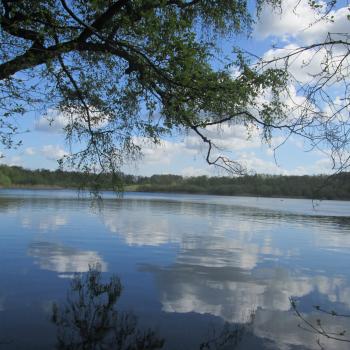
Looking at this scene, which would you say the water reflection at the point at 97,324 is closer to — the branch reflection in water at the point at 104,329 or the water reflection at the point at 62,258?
the branch reflection in water at the point at 104,329

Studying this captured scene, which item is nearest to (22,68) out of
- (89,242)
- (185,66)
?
(185,66)

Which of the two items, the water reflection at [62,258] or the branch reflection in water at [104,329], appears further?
the water reflection at [62,258]

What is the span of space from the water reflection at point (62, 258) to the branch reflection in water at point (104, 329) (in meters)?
3.23

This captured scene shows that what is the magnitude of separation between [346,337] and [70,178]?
6.57 meters

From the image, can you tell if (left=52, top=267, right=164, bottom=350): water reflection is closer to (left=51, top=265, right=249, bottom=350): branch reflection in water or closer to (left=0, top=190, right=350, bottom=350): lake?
(left=51, top=265, right=249, bottom=350): branch reflection in water

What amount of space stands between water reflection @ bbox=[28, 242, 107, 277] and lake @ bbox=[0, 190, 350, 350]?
0.12ft

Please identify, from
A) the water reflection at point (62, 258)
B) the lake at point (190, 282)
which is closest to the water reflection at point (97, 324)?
the lake at point (190, 282)

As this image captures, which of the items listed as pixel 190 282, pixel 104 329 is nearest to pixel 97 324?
pixel 104 329

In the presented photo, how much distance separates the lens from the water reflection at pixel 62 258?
48.0 ft

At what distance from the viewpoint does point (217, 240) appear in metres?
24.1

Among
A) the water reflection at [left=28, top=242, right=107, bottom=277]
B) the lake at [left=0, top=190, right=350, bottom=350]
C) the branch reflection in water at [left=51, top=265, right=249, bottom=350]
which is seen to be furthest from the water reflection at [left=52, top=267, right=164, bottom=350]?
the water reflection at [left=28, top=242, right=107, bottom=277]

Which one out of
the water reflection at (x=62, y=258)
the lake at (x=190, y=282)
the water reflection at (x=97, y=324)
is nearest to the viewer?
the water reflection at (x=97, y=324)

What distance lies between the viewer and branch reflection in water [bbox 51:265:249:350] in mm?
8109

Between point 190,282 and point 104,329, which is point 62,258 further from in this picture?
point 104,329
